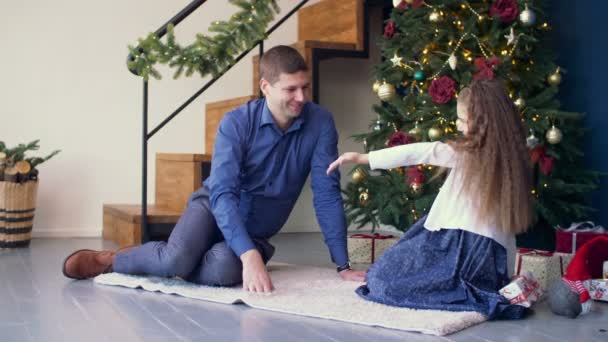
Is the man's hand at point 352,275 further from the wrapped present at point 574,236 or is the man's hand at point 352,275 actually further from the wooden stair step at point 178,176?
the wooden stair step at point 178,176

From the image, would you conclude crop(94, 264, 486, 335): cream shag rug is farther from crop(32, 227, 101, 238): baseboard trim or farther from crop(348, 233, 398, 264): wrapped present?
crop(32, 227, 101, 238): baseboard trim

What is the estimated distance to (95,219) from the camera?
14.5ft

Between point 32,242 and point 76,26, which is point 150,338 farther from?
point 76,26

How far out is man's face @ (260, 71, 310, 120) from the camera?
2.48 m

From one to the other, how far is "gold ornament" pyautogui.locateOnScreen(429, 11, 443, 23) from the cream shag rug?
Result: 4.14 feet

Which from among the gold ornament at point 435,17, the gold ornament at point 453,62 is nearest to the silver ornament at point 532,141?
the gold ornament at point 453,62

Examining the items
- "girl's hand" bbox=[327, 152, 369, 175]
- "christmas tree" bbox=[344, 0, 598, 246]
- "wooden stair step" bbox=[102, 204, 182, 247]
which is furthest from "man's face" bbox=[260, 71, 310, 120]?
"wooden stair step" bbox=[102, 204, 182, 247]

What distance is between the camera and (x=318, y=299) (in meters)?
2.32

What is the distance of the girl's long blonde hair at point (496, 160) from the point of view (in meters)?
2.16

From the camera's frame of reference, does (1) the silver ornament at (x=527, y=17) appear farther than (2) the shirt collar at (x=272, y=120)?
Yes

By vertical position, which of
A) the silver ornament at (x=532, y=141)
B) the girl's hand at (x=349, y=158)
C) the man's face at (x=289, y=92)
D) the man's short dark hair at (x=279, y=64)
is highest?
the man's short dark hair at (x=279, y=64)

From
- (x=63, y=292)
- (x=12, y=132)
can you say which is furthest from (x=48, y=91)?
(x=63, y=292)

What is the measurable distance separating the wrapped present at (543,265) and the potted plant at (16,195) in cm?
244

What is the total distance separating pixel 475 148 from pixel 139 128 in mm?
2726
